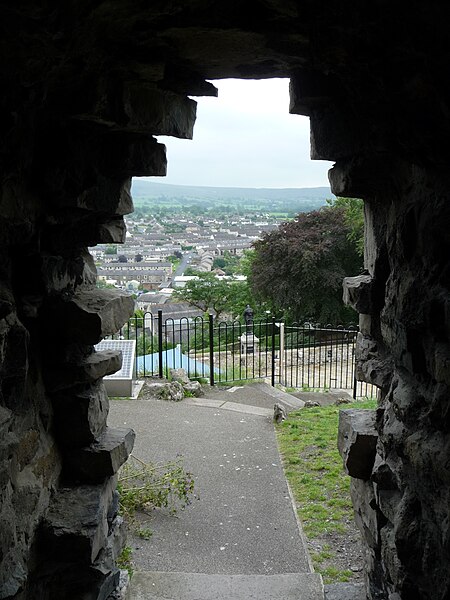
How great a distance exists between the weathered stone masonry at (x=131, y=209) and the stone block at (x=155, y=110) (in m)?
0.01

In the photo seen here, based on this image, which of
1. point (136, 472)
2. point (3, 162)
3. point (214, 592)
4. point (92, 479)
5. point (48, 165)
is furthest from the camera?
point (136, 472)

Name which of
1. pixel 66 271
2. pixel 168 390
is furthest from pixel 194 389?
pixel 66 271

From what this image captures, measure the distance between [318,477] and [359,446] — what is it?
9.88ft

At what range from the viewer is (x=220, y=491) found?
607cm

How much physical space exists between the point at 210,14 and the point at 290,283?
17.6m

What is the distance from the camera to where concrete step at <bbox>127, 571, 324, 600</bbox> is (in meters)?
4.04

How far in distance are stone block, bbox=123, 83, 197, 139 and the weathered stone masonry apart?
0.04 feet

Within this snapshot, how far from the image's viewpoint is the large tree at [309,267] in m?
19.3

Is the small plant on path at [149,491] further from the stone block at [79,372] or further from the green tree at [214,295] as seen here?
the green tree at [214,295]

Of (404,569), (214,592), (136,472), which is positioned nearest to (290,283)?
(136,472)

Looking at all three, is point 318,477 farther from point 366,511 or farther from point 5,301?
point 5,301

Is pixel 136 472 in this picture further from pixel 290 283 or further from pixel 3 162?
pixel 290 283

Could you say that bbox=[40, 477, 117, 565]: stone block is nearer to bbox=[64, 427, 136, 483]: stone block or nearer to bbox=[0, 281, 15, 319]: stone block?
bbox=[64, 427, 136, 483]: stone block

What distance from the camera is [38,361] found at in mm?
3305
